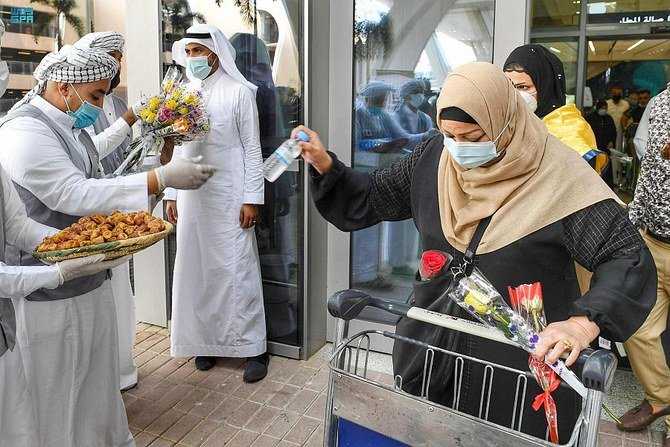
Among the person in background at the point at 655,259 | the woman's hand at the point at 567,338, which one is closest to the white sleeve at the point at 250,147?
the person in background at the point at 655,259

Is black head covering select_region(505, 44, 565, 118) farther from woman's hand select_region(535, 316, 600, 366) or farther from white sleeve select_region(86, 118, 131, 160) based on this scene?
white sleeve select_region(86, 118, 131, 160)

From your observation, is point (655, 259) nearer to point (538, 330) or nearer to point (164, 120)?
point (538, 330)

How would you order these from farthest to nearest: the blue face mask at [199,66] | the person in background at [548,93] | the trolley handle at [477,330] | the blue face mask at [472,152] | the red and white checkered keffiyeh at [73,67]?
the blue face mask at [199,66], the person in background at [548,93], the red and white checkered keffiyeh at [73,67], the blue face mask at [472,152], the trolley handle at [477,330]

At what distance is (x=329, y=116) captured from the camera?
406cm

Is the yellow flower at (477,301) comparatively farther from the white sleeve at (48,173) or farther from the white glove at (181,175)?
the white sleeve at (48,173)

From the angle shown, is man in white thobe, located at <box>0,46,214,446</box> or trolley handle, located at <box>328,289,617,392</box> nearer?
trolley handle, located at <box>328,289,617,392</box>

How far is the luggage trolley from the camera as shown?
1.28 metres

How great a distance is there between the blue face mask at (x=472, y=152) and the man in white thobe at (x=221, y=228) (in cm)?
206

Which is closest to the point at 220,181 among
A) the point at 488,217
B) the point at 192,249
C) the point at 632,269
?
the point at 192,249

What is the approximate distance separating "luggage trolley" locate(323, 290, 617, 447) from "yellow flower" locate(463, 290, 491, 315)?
0.24 feet

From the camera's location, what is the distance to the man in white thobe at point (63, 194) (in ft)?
7.63

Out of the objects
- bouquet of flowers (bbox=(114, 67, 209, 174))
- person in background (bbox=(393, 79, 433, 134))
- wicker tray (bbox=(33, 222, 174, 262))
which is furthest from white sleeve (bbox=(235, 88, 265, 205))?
wicker tray (bbox=(33, 222, 174, 262))

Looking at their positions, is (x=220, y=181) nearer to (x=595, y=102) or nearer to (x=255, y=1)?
(x=255, y=1)

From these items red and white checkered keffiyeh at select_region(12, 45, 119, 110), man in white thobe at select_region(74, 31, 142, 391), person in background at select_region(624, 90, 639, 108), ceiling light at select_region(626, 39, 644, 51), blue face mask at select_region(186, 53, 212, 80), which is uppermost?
ceiling light at select_region(626, 39, 644, 51)
